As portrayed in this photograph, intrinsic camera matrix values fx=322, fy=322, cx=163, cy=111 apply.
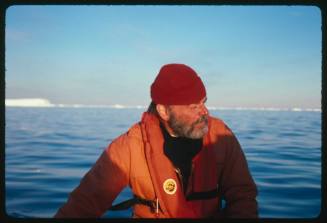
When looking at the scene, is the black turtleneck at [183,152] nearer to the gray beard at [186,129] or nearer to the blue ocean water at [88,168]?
the gray beard at [186,129]

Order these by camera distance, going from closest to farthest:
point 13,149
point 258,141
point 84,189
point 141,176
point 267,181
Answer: point 84,189
point 141,176
point 267,181
point 13,149
point 258,141

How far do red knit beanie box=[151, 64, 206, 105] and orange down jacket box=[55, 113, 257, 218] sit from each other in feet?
0.98

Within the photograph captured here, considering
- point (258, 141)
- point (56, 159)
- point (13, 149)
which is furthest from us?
point (258, 141)

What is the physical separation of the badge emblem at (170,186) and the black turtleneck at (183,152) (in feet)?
0.43

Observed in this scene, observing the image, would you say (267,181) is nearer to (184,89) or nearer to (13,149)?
(184,89)

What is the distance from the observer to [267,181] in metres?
6.44

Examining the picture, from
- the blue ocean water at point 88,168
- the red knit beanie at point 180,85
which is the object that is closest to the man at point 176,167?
the red knit beanie at point 180,85

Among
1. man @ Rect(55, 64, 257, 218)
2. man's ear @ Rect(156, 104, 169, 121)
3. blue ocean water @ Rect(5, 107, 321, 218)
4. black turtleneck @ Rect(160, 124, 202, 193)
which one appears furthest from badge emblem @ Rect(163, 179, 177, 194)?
blue ocean water @ Rect(5, 107, 321, 218)

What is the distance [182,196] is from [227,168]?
46 cm

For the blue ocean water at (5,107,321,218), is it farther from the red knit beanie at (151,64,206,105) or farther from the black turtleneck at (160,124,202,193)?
the red knit beanie at (151,64,206,105)

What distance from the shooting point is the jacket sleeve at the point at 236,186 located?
8.34ft

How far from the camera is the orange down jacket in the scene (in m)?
2.46

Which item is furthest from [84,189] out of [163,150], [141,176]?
[163,150]
